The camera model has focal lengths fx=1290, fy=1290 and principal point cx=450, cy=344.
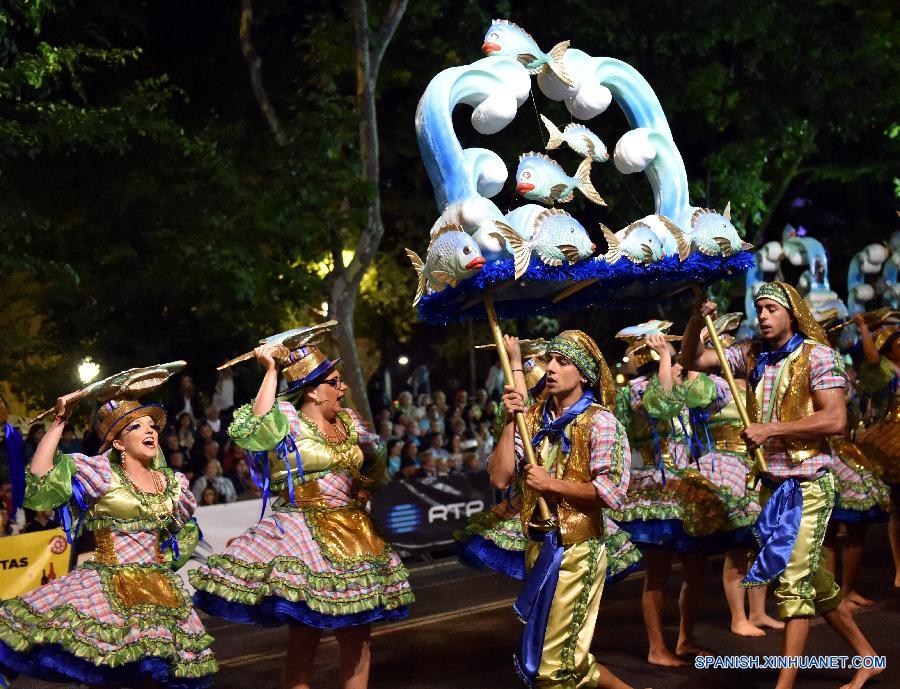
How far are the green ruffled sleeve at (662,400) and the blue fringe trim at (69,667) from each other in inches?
150

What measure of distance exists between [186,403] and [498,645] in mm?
6626

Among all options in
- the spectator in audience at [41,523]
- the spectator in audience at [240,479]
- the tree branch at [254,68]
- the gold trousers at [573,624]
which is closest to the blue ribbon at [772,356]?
the gold trousers at [573,624]

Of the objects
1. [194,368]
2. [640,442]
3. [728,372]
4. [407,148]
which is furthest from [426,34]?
[728,372]

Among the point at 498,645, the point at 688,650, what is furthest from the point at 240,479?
the point at 688,650

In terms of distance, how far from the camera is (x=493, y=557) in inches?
305

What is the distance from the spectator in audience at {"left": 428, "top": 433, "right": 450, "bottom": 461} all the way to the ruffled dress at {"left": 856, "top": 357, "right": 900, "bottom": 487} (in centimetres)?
644

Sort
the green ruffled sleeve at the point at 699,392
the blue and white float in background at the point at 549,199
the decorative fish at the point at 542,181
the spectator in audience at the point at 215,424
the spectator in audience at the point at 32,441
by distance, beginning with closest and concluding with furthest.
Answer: the blue and white float in background at the point at 549,199 → the decorative fish at the point at 542,181 → the green ruffled sleeve at the point at 699,392 → the spectator in audience at the point at 32,441 → the spectator in audience at the point at 215,424

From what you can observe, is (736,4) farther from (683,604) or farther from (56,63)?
(683,604)

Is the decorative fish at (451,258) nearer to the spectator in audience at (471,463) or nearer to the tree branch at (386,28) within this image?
the tree branch at (386,28)

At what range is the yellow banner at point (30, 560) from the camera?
404 inches

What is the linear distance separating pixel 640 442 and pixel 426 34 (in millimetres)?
10778

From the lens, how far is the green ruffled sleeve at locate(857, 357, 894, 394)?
10.5 meters

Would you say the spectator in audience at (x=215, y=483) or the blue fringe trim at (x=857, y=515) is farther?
the spectator in audience at (x=215, y=483)

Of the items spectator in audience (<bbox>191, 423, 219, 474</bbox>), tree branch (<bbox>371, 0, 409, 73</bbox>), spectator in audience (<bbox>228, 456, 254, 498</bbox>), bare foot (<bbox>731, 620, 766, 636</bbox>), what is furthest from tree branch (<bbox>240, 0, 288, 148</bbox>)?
bare foot (<bbox>731, 620, 766, 636</bbox>)
